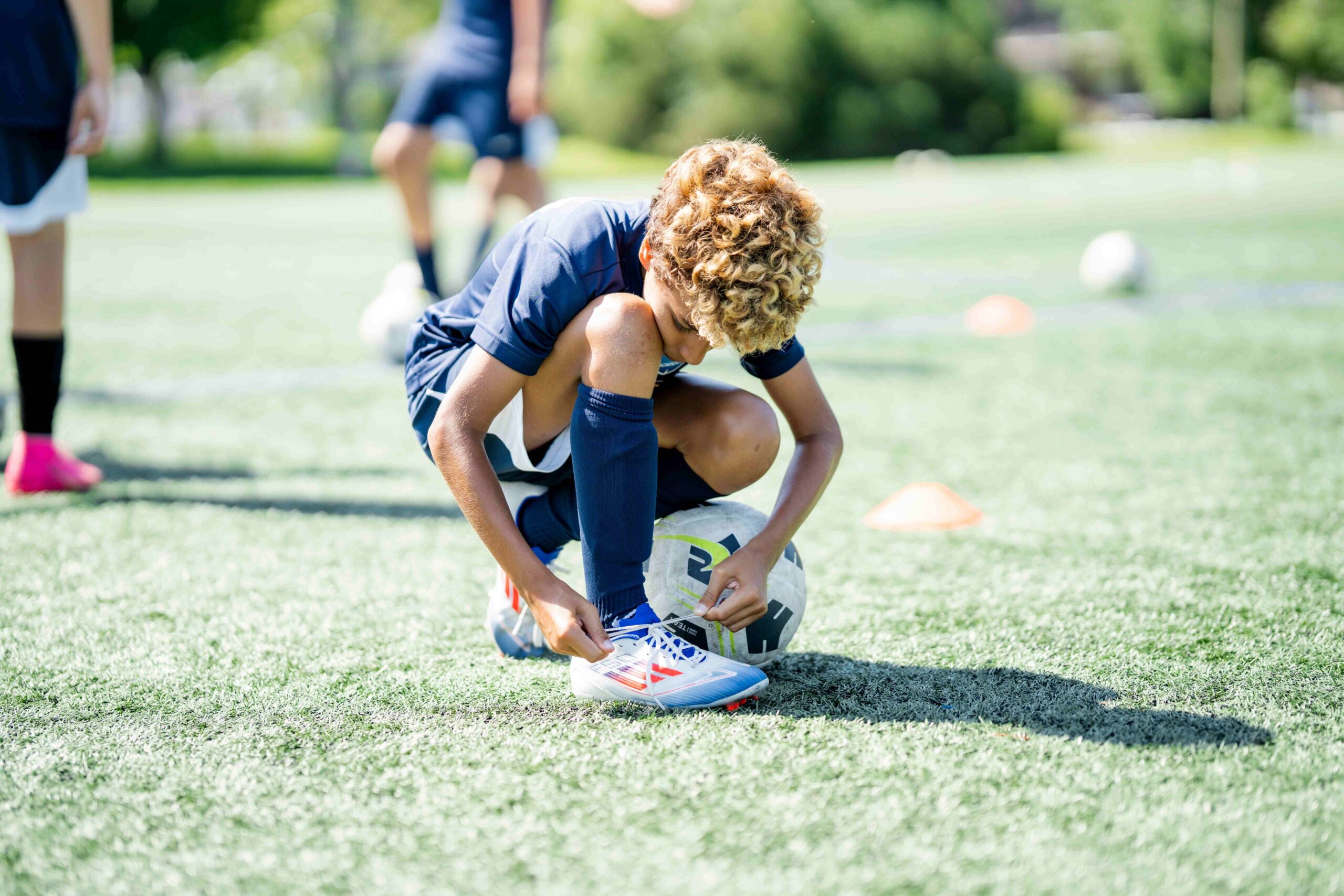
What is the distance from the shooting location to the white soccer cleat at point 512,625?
7.79 feet

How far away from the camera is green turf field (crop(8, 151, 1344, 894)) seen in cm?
163

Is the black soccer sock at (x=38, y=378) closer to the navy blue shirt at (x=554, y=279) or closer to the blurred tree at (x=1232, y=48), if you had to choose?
the navy blue shirt at (x=554, y=279)

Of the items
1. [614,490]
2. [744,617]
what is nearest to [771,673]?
[744,617]

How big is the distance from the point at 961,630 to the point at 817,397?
0.58 meters

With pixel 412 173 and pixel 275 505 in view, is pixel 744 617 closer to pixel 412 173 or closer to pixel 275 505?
pixel 275 505

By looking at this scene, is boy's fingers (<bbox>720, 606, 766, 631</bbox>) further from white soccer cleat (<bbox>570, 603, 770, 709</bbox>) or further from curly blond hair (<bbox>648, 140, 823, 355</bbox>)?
curly blond hair (<bbox>648, 140, 823, 355</bbox>)

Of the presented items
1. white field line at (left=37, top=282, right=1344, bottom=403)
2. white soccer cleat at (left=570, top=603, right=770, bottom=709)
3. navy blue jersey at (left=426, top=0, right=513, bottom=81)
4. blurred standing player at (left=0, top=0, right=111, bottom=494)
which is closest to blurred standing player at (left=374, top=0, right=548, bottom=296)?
navy blue jersey at (left=426, top=0, right=513, bottom=81)

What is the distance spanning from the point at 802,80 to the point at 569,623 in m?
34.6

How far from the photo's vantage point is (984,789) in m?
1.79

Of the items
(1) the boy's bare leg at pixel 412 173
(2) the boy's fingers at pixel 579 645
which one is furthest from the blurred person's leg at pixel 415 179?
(2) the boy's fingers at pixel 579 645

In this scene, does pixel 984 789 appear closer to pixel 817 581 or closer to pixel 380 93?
pixel 817 581

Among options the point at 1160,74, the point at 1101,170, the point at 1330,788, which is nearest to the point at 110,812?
the point at 1330,788

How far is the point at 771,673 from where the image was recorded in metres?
2.33

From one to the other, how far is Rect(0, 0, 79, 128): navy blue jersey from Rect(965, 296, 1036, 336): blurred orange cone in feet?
14.5
